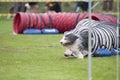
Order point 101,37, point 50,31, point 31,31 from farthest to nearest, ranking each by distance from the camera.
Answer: point 50,31 → point 31,31 → point 101,37

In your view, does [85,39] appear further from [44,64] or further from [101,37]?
[44,64]

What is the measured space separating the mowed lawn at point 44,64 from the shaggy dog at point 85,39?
0.62 ft

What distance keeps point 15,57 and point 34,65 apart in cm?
126

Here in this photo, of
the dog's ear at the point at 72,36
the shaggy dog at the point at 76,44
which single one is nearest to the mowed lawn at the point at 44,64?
the shaggy dog at the point at 76,44

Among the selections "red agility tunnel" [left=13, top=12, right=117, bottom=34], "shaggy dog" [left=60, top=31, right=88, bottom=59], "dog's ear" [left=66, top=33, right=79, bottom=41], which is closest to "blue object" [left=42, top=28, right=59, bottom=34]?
"red agility tunnel" [left=13, top=12, right=117, bottom=34]

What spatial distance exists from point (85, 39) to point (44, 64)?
113 cm

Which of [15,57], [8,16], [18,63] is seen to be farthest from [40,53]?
[8,16]

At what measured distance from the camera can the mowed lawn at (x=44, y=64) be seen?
32.9 feet

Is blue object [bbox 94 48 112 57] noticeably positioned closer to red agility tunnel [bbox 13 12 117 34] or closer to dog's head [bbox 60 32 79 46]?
dog's head [bbox 60 32 79 46]

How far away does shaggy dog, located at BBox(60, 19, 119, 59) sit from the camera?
11938 millimetres

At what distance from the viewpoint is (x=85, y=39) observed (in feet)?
39.4

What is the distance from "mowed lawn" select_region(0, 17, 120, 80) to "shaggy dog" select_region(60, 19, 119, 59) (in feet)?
0.62

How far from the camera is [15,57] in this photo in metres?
12.5

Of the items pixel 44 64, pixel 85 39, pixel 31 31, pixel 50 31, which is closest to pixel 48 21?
pixel 50 31
